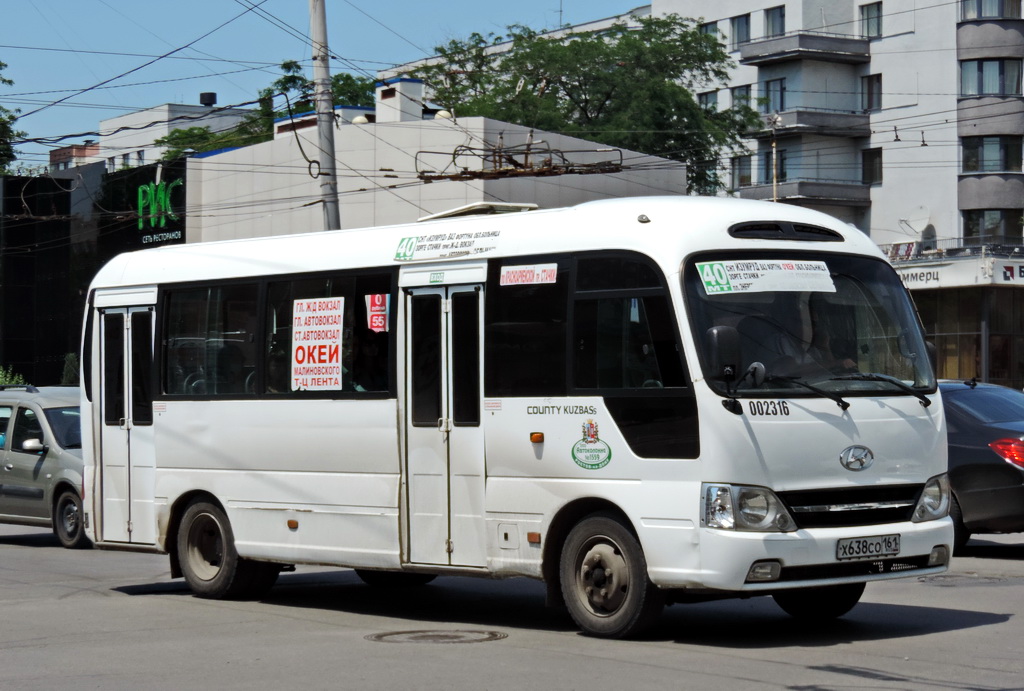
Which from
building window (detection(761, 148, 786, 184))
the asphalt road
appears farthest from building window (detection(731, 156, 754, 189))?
the asphalt road

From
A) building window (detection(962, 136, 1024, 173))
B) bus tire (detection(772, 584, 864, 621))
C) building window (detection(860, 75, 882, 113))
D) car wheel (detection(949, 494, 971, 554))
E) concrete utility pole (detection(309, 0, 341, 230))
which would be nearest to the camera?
bus tire (detection(772, 584, 864, 621))

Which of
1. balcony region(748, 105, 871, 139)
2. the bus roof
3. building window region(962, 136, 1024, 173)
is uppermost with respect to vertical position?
balcony region(748, 105, 871, 139)

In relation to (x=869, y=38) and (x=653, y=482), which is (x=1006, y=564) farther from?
(x=869, y=38)

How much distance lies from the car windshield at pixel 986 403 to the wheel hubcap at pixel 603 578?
21.0 feet

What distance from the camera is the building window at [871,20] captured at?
2552 inches

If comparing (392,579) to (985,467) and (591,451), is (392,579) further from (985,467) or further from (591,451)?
(985,467)

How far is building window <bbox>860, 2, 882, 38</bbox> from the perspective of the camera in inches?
2552

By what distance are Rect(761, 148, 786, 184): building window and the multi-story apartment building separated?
9 centimetres

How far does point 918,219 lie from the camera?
203 feet

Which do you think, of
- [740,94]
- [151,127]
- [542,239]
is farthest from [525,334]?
[151,127]

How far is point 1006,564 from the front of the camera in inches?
564

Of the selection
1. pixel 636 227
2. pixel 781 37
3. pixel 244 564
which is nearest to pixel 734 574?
pixel 636 227

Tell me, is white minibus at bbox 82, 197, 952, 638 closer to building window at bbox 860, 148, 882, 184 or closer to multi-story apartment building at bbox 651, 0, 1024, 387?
multi-story apartment building at bbox 651, 0, 1024, 387

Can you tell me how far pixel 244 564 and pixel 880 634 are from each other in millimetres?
5193
